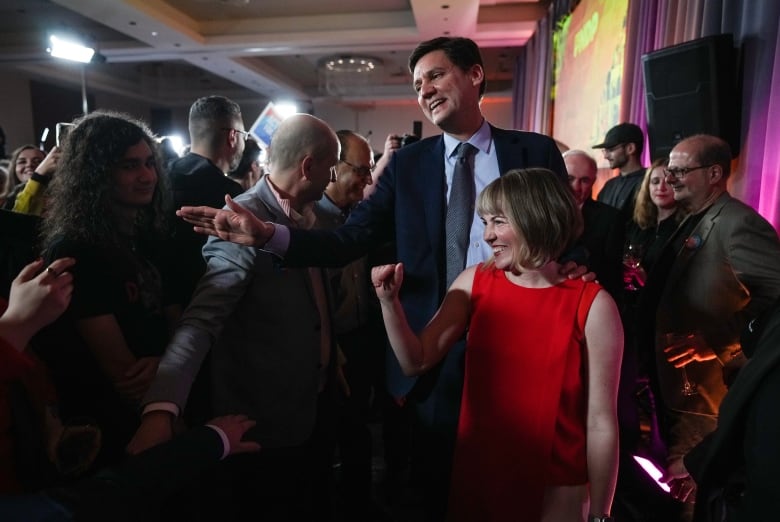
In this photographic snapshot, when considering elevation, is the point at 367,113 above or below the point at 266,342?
above

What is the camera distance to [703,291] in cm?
193

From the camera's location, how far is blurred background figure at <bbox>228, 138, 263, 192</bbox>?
3.31m

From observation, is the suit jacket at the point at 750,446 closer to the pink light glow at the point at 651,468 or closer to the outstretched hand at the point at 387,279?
the outstretched hand at the point at 387,279

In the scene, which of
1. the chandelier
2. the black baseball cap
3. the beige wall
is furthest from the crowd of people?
the beige wall

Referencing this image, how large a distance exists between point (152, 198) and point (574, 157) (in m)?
2.16

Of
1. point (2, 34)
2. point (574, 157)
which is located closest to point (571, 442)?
point (574, 157)

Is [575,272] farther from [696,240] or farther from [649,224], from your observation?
[649,224]

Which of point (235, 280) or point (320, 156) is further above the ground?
point (320, 156)

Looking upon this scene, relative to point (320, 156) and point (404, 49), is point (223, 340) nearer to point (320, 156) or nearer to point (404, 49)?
point (320, 156)

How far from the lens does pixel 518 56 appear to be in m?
8.81

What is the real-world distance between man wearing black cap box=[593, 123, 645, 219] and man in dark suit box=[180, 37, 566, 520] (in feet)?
6.69

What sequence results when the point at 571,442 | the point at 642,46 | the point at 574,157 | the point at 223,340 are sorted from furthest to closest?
the point at 642,46
the point at 574,157
the point at 223,340
the point at 571,442

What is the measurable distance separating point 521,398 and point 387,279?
0.43 meters

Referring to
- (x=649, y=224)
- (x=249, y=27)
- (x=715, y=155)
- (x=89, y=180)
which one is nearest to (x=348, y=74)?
(x=249, y=27)
